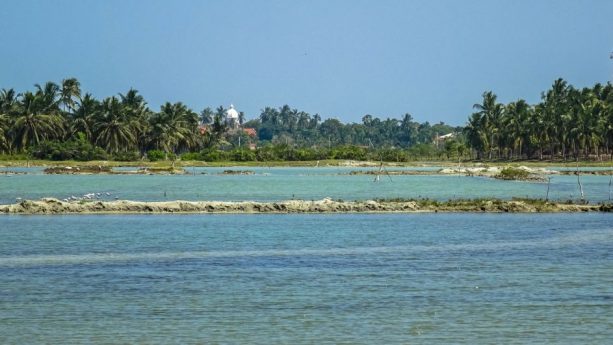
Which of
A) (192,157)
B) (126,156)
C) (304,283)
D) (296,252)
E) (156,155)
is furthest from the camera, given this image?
(192,157)

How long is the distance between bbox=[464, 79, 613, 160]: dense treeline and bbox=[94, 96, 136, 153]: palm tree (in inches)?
2302

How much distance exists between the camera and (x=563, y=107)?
142 meters

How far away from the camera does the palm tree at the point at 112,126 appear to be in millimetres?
127375

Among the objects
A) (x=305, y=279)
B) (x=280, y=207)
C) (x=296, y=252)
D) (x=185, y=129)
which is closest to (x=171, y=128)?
(x=185, y=129)

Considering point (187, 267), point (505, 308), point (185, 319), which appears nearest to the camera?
point (185, 319)

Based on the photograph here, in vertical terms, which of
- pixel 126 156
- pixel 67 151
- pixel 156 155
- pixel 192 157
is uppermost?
pixel 67 151

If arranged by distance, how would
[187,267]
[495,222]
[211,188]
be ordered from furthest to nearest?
[211,188]
[495,222]
[187,267]

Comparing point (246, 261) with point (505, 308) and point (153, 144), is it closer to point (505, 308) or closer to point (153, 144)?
→ point (505, 308)

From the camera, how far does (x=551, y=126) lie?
446ft

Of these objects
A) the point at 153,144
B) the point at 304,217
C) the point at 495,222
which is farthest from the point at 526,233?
the point at 153,144

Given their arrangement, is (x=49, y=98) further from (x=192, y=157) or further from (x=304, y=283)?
(x=304, y=283)

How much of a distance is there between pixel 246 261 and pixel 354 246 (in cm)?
Result: 558

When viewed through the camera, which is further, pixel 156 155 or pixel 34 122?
pixel 156 155

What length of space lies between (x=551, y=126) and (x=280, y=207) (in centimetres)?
9723
